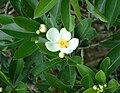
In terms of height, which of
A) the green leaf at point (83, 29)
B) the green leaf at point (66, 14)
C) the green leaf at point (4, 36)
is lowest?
the green leaf at point (83, 29)

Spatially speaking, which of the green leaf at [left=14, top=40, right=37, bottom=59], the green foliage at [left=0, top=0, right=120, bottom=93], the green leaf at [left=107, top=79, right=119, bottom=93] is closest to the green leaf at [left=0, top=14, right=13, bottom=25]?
the green foliage at [left=0, top=0, right=120, bottom=93]

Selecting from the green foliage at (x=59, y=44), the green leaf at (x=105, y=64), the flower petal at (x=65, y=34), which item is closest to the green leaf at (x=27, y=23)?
the green foliage at (x=59, y=44)

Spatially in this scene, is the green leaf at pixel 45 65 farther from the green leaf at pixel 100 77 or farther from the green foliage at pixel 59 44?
the green leaf at pixel 100 77

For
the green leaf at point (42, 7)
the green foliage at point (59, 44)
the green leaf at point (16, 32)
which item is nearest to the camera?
the green leaf at point (42, 7)

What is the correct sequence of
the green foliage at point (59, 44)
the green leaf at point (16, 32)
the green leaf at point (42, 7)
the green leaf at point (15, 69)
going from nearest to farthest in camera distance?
the green leaf at point (42, 7), the green foliage at point (59, 44), the green leaf at point (16, 32), the green leaf at point (15, 69)

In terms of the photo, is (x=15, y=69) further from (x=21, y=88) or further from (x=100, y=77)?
(x=100, y=77)

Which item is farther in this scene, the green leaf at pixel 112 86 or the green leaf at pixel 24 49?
the green leaf at pixel 24 49

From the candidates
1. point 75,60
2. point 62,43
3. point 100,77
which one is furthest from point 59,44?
point 100,77
